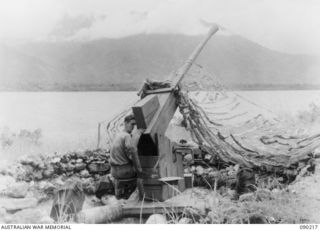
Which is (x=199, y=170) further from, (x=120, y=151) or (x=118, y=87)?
(x=118, y=87)

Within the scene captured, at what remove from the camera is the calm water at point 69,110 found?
688cm

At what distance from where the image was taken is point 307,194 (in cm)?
583

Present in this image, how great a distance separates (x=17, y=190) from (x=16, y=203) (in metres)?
0.31

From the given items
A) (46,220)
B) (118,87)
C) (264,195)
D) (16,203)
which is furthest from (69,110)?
(264,195)

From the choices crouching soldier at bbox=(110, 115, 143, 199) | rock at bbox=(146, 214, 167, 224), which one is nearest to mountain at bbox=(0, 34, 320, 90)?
crouching soldier at bbox=(110, 115, 143, 199)

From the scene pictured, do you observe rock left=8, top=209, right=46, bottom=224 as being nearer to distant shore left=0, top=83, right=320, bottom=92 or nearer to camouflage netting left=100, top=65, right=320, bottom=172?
camouflage netting left=100, top=65, right=320, bottom=172

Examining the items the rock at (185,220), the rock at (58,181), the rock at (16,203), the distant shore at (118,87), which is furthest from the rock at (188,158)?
the rock at (16,203)

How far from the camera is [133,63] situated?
26.3 ft

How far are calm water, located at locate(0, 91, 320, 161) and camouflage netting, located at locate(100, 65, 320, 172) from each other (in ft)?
1.40

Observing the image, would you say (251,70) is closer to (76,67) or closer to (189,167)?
(189,167)

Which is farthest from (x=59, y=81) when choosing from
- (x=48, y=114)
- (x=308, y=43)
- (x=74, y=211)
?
(x=308, y=43)

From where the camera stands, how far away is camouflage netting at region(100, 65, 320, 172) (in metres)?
6.40

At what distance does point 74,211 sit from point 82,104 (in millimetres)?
3032

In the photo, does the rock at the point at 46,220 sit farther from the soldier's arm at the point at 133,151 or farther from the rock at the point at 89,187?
the rock at the point at 89,187
